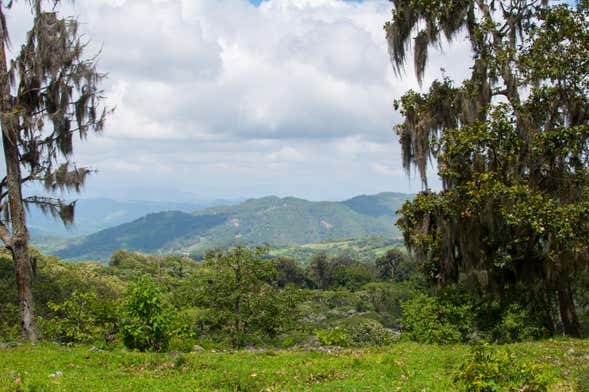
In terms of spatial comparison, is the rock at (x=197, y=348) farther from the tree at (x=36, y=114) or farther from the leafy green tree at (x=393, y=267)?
the leafy green tree at (x=393, y=267)

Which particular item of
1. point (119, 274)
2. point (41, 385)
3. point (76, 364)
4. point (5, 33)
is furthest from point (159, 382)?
point (119, 274)

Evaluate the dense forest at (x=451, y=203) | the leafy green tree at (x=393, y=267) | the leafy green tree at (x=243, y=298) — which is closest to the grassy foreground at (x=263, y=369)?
the dense forest at (x=451, y=203)

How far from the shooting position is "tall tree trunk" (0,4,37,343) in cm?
1469

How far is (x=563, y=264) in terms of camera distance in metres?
15.8

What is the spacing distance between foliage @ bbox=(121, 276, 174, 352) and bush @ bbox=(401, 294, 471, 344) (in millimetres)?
8141

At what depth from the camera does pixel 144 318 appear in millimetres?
13883

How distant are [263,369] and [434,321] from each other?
7.32 metres

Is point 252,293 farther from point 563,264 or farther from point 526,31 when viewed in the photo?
point 526,31

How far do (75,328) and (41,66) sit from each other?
Result: 9157mm

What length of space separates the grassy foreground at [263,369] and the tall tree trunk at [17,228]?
1.45m

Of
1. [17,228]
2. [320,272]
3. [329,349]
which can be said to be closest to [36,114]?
[17,228]

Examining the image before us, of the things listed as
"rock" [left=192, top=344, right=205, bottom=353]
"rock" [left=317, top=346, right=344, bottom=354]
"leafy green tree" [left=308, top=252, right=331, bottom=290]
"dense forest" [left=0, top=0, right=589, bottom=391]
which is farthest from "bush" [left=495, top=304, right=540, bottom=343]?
"leafy green tree" [left=308, top=252, right=331, bottom=290]

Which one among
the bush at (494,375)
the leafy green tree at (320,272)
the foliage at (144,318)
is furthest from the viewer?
the leafy green tree at (320,272)

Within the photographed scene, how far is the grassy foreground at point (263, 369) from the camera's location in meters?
9.62
